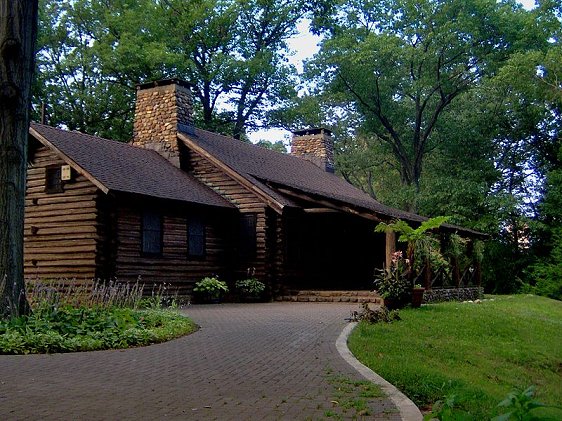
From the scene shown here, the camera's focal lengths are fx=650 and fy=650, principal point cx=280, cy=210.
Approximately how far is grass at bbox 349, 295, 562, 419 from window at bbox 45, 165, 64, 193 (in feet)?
34.9

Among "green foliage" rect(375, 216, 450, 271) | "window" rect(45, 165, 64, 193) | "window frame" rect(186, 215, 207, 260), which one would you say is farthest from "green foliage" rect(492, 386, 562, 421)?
"window frame" rect(186, 215, 207, 260)

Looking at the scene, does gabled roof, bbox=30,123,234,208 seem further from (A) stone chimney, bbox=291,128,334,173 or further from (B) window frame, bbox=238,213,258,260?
(A) stone chimney, bbox=291,128,334,173

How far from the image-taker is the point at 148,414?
570 cm

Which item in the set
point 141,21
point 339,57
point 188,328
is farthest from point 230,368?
point 141,21

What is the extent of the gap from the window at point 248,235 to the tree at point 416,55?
14533 millimetres

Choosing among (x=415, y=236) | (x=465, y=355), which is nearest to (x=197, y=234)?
(x=415, y=236)

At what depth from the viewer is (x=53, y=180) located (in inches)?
758

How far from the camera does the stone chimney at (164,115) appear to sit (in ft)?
77.0

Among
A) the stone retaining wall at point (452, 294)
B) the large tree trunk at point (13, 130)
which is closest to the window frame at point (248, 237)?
the stone retaining wall at point (452, 294)

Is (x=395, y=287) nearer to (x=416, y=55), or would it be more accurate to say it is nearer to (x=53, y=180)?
(x=53, y=180)

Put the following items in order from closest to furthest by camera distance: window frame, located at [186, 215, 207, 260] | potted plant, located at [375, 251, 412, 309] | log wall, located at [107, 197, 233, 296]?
potted plant, located at [375, 251, 412, 309] → log wall, located at [107, 197, 233, 296] → window frame, located at [186, 215, 207, 260]

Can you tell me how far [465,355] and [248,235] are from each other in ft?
39.3

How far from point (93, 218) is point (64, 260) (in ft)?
5.35

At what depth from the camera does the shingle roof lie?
22156 mm
